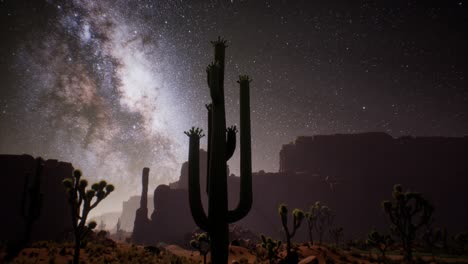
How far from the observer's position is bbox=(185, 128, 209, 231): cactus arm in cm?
646

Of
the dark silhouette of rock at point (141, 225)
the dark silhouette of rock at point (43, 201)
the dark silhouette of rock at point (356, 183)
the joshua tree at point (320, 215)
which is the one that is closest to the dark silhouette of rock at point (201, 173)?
the dark silhouette of rock at point (356, 183)

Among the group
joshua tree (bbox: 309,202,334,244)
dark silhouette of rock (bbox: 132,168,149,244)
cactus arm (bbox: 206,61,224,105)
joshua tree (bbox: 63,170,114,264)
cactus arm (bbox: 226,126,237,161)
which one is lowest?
dark silhouette of rock (bbox: 132,168,149,244)

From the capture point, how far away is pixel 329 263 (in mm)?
16938

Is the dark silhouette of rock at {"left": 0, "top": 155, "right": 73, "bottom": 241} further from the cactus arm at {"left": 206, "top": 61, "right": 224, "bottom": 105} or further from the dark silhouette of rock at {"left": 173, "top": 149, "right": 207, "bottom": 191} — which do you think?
the cactus arm at {"left": 206, "top": 61, "right": 224, "bottom": 105}

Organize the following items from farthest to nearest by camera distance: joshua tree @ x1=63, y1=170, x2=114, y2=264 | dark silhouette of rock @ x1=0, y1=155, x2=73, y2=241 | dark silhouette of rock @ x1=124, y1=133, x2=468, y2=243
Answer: dark silhouette of rock @ x1=124, y1=133, x2=468, y2=243
dark silhouette of rock @ x1=0, y1=155, x2=73, y2=241
joshua tree @ x1=63, y1=170, x2=114, y2=264

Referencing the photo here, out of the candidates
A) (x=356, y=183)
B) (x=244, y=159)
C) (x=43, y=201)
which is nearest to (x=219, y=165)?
(x=244, y=159)

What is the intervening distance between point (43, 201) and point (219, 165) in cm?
4353

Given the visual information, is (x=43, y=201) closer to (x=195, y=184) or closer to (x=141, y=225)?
(x=141, y=225)

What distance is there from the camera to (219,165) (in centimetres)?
654

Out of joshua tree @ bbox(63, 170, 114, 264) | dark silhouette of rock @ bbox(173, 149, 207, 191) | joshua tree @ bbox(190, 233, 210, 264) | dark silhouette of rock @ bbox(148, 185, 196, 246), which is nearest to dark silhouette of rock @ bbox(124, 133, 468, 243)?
dark silhouette of rock @ bbox(148, 185, 196, 246)

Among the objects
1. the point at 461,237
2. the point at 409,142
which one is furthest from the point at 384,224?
the point at 461,237

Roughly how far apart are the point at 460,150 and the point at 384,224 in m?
33.0

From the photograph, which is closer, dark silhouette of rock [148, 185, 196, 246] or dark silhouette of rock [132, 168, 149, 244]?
dark silhouette of rock [132, 168, 149, 244]

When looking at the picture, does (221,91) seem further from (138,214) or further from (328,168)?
(328,168)
